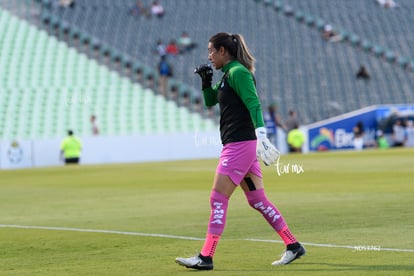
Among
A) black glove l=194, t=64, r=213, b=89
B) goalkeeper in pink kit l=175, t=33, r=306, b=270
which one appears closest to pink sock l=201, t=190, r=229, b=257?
goalkeeper in pink kit l=175, t=33, r=306, b=270

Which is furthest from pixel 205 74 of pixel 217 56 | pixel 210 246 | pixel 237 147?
pixel 210 246

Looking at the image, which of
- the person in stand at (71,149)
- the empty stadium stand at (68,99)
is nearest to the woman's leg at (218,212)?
the person in stand at (71,149)

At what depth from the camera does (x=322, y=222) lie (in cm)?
1411

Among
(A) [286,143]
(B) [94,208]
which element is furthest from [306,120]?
(B) [94,208]

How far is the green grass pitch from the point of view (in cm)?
1016

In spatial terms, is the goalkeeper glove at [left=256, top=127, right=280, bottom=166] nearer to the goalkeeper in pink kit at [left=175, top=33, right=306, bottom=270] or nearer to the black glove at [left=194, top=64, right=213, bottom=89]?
the goalkeeper in pink kit at [left=175, top=33, right=306, bottom=270]

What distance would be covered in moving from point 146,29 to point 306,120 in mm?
10523

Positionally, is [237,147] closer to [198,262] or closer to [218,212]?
[218,212]

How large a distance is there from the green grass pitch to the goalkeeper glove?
39.6 inches

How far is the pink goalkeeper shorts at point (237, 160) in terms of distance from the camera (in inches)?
384

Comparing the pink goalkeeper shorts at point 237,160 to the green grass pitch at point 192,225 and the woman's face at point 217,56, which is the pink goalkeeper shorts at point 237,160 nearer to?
the woman's face at point 217,56

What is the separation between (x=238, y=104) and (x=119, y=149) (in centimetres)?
3373

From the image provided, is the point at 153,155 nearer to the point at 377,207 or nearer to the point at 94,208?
the point at 94,208

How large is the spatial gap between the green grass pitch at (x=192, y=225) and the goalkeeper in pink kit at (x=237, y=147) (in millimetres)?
264
